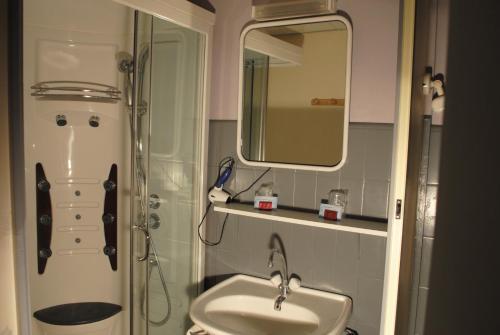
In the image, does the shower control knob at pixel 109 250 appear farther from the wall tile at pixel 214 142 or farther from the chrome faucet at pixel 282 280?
the chrome faucet at pixel 282 280

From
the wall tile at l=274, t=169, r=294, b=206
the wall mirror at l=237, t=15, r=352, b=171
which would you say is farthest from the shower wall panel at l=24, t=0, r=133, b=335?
the wall tile at l=274, t=169, r=294, b=206

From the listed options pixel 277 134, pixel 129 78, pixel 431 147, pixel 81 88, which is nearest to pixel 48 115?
pixel 81 88

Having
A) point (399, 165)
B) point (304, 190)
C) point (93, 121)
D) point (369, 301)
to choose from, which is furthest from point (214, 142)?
point (399, 165)

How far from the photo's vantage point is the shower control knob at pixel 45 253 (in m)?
1.74

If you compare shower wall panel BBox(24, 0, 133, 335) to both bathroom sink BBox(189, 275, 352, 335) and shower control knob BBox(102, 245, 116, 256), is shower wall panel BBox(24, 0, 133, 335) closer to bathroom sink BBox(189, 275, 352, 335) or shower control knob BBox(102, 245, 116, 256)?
shower control knob BBox(102, 245, 116, 256)

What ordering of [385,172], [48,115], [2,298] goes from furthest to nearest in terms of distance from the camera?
[48,115] → [385,172] → [2,298]

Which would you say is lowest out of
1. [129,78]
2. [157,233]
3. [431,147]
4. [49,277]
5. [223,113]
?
[49,277]

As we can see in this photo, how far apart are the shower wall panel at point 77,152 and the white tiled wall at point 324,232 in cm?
53

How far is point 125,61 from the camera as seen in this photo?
1804mm

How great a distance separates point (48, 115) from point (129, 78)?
16.7 inches

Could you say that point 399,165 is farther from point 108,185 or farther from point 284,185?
point 108,185

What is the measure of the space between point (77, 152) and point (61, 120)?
0.57ft

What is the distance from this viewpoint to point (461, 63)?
31 cm

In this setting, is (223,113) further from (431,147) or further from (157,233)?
(431,147)
